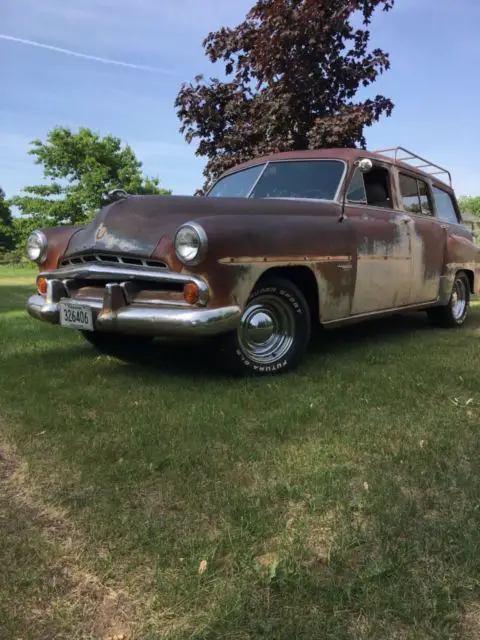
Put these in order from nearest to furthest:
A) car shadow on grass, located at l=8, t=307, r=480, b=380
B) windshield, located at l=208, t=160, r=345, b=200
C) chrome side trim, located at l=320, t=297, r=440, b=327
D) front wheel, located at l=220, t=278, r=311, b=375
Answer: front wheel, located at l=220, t=278, r=311, b=375 → car shadow on grass, located at l=8, t=307, r=480, b=380 → chrome side trim, located at l=320, t=297, r=440, b=327 → windshield, located at l=208, t=160, r=345, b=200

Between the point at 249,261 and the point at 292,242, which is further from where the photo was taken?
the point at 292,242

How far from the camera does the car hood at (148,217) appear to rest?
12.7ft

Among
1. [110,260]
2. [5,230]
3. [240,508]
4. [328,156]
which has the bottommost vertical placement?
[240,508]

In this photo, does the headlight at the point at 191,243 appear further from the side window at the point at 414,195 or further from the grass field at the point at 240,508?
the side window at the point at 414,195

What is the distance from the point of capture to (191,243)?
142 inches

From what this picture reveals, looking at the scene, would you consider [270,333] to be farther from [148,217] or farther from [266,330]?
[148,217]

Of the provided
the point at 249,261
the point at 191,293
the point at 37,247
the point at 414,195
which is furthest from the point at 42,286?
the point at 414,195

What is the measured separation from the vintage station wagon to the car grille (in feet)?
0.03

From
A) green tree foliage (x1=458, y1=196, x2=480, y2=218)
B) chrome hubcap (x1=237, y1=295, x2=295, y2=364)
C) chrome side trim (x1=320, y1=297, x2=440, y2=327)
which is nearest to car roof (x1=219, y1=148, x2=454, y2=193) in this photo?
chrome side trim (x1=320, y1=297, x2=440, y2=327)

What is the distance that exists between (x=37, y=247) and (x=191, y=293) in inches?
70.5

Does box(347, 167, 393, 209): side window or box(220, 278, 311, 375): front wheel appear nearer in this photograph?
box(220, 278, 311, 375): front wheel

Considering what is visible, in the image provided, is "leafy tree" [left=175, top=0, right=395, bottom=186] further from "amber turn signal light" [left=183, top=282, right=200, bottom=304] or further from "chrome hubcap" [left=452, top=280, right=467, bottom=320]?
"amber turn signal light" [left=183, top=282, right=200, bottom=304]

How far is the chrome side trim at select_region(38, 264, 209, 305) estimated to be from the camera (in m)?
3.60

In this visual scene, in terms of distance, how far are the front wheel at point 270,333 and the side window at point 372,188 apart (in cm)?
133
